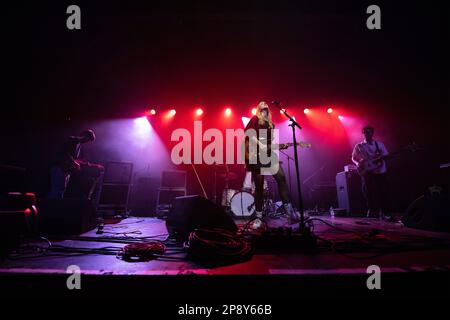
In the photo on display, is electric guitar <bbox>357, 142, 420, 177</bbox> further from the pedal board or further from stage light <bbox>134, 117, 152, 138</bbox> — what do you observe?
stage light <bbox>134, 117, 152, 138</bbox>

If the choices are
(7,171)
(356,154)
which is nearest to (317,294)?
(356,154)

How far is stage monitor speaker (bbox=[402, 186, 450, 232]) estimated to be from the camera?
11.5 ft

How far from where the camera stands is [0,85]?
20.9ft

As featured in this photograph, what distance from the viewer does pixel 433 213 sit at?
11.9 feet

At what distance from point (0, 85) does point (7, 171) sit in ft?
7.66

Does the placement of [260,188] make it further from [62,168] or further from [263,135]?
[62,168]

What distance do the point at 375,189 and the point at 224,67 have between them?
18.7ft

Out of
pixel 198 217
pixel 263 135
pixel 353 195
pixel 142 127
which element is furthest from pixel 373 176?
pixel 142 127

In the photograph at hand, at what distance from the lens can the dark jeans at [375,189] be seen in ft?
19.2

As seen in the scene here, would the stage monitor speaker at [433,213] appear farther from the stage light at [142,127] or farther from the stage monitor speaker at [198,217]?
the stage light at [142,127]

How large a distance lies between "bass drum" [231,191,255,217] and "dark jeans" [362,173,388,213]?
9.60 feet

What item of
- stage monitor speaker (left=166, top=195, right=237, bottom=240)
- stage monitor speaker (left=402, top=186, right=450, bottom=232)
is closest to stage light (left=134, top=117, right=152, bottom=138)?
stage monitor speaker (left=166, top=195, right=237, bottom=240)

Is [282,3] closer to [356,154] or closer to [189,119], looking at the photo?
[356,154]
